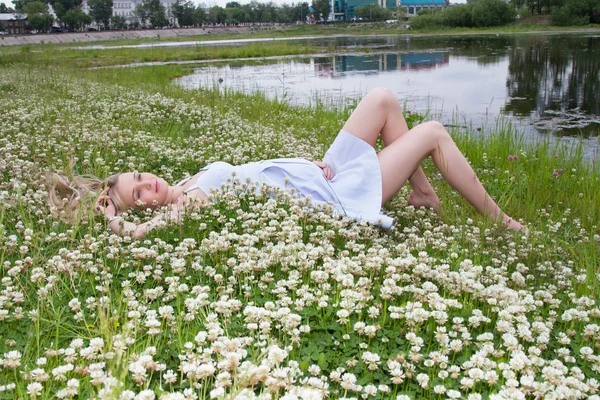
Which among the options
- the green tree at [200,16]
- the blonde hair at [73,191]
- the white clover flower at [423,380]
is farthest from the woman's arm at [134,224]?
the green tree at [200,16]

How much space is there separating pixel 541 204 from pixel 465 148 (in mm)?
2161

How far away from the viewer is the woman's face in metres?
5.16

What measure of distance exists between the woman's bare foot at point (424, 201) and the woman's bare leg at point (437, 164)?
1.49 feet

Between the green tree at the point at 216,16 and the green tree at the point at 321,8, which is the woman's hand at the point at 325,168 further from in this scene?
the green tree at the point at 321,8

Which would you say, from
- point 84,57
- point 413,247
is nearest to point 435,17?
point 84,57

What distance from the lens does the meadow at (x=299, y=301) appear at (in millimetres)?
2418

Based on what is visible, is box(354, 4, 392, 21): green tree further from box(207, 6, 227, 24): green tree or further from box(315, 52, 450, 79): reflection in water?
box(315, 52, 450, 79): reflection in water

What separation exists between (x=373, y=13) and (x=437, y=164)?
519ft

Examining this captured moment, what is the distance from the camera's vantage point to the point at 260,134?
8.59 m

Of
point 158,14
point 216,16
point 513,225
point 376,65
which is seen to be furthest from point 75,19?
point 513,225

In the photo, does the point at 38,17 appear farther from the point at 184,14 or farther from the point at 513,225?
the point at 513,225

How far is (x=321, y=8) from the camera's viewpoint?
176m

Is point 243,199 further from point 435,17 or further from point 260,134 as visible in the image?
point 435,17

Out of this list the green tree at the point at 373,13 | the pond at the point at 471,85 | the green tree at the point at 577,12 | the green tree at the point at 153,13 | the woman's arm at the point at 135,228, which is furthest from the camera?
the green tree at the point at 373,13
